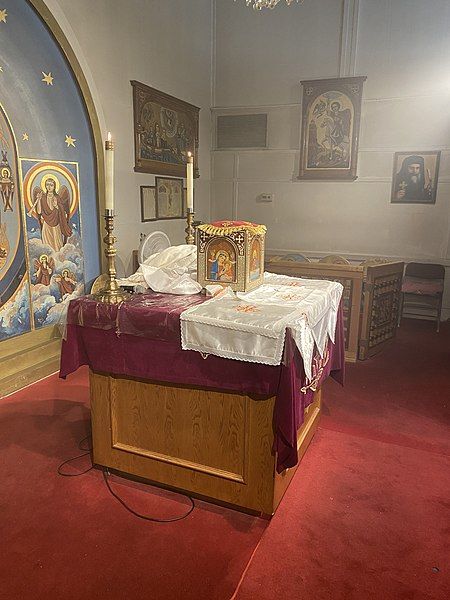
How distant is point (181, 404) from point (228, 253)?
3.07ft

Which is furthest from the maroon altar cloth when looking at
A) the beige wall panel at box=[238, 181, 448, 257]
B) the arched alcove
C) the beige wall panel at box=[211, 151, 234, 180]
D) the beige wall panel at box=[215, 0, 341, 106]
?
the beige wall panel at box=[215, 0, 341, 106]

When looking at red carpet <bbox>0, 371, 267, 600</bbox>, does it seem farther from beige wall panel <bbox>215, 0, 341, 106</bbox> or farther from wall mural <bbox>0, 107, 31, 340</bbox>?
beige wall panel <bbox>215, 0, 341, 106</bbox>

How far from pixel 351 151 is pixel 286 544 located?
21.5 ft

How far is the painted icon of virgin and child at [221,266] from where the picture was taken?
2938 mm

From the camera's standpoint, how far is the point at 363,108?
756cm

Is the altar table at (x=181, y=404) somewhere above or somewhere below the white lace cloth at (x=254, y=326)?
below

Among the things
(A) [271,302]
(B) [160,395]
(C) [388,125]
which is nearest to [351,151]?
(C) [388,125]

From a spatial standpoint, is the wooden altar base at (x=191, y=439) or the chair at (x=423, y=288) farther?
the chair at (x=423, y=288)

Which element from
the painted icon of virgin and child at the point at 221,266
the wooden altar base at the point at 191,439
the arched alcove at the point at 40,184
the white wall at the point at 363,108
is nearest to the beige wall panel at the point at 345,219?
the white wall at the point at 363,108

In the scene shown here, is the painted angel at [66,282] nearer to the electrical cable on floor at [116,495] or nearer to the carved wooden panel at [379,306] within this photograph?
the electrical cable on floor at [116,495]

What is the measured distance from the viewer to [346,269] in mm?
5332

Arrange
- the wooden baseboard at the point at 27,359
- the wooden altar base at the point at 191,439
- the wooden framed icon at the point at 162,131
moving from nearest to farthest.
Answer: the wooden altar base at the point at 191,439 < the wooden baseboard at the point at 27,359 < the wooden framed icon at the point at 162,131

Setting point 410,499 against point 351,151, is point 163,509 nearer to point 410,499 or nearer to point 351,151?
point 410,499

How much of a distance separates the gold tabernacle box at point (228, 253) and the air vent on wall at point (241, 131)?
568 cm
